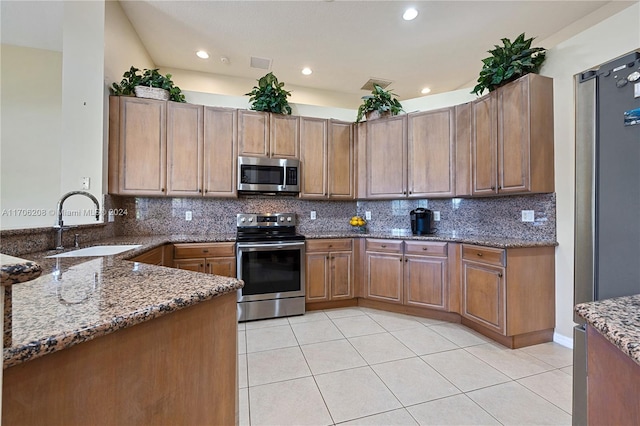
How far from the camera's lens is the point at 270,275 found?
296cm

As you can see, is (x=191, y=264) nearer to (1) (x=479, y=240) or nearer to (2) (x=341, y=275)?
(2) (x=341, y=275)

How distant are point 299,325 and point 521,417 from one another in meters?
1.87

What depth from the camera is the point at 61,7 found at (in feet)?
8.14

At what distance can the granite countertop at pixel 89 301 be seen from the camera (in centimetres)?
52

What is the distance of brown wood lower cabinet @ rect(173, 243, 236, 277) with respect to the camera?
9.07ft

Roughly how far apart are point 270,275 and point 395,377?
5.30 feet

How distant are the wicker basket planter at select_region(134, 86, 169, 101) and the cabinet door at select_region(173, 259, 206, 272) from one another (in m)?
1.83

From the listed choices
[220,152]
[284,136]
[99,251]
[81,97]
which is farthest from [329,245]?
[81,97]

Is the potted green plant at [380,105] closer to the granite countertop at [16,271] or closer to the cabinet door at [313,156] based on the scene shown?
the cabinet door at [313,156]

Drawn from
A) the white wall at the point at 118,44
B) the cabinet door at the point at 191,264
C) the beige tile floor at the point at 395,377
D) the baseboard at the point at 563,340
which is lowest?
the beige tile floor at the point at 395,377

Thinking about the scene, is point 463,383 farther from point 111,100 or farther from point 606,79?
point 111,100

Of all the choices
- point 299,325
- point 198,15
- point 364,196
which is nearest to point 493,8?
point 364,196

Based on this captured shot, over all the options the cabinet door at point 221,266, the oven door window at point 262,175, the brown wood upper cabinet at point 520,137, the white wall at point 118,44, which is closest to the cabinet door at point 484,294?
the brown wood upper cabinet at point 520,137

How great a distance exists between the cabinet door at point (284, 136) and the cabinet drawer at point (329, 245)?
1.16 meters
